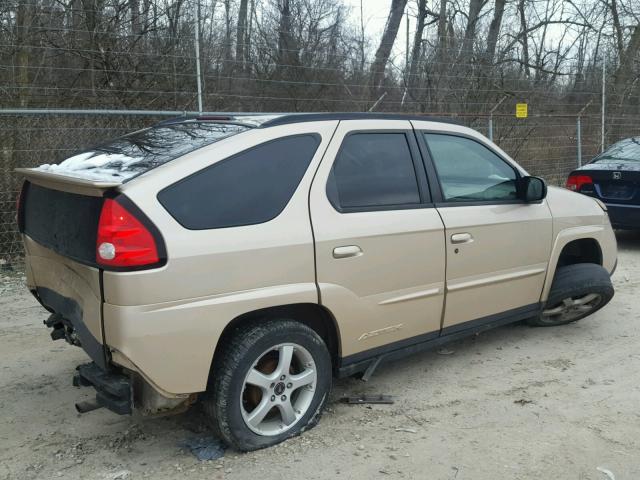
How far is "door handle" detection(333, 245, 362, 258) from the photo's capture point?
3.30 m

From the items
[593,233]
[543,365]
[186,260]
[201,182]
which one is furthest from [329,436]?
[593,233]

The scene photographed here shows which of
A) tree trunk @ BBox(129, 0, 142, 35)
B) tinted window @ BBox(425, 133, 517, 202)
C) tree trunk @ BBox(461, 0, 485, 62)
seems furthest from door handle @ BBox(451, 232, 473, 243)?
tree trunk @ BBox(461, 0, 485, 62)

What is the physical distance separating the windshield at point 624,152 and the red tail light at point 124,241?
7.35 meters

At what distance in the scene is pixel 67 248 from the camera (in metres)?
3.03

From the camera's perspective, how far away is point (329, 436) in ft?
11.1

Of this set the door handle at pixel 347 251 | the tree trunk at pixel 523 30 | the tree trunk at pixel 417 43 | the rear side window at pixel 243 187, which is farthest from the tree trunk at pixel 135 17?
the tree trunk at pixel 523 30

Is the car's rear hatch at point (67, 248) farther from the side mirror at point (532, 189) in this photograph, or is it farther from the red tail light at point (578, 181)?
the red tail light at point (578, 181)

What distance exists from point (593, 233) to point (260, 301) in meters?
3.24

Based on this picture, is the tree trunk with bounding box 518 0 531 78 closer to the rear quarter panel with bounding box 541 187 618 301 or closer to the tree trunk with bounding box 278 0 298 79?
the tree trunk with bounding box 278 0 298 79

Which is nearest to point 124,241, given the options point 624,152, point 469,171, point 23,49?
point 469,171

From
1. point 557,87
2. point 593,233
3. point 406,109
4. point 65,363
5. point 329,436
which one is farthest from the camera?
point 557,87

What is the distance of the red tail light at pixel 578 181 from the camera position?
8.17 metres

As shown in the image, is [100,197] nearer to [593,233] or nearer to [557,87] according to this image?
[593,233]

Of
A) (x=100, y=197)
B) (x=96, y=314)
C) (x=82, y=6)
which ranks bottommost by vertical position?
(x=96, y=314)
